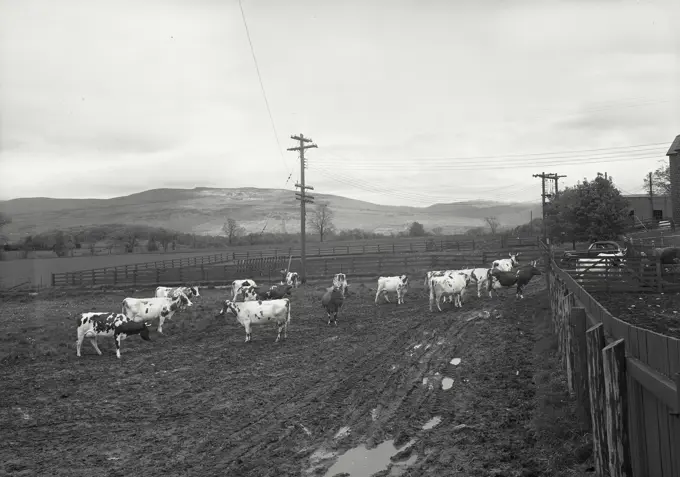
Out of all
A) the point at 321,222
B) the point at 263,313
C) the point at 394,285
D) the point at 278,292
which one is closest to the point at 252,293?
the point at 278,292

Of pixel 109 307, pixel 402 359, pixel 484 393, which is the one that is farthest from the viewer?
pixel 109 307

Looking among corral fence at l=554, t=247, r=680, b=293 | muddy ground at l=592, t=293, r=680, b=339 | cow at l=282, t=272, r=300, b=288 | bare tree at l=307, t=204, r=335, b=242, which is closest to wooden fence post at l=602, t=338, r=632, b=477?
muddy ground at l=592, t=293, r=680, b=339

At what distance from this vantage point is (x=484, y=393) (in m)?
10.6

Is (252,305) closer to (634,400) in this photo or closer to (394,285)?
(394,285)

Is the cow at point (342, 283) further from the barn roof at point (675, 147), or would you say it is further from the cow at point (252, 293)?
the barn roof at point (675, 147)

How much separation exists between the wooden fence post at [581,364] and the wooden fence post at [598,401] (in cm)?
115

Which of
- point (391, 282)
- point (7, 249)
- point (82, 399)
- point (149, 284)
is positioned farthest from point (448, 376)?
point (7, 249)

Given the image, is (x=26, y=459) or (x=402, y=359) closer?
(x=26, y=459)

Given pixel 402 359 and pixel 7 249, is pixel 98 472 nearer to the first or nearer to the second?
pixel 402 359

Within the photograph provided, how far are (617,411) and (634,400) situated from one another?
30 cm

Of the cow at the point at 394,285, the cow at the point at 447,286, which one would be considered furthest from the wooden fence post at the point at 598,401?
the cow at the point at 394,285

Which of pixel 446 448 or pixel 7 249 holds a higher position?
pixel 7 249

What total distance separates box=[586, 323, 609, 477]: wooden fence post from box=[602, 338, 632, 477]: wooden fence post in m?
0.27

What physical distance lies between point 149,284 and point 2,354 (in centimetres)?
2740
